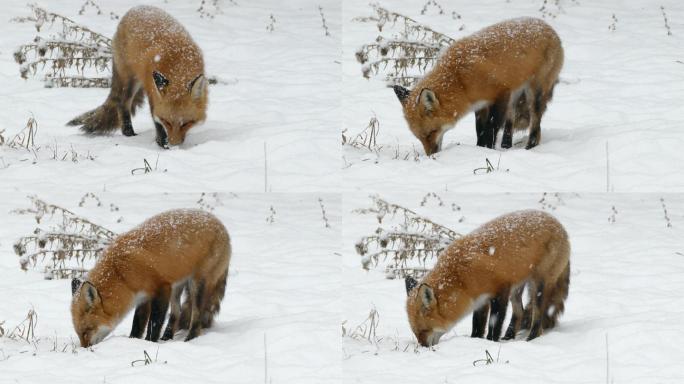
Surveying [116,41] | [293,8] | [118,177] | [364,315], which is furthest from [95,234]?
[293,8]

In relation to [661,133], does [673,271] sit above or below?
below

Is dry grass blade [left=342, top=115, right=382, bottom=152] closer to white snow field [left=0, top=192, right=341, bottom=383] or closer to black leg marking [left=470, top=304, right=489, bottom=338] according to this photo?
white snow field [left=0, top=192, right=341, bottom=383]

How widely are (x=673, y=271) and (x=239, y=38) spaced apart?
321 inches

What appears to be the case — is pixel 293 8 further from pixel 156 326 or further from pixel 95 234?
pixel 156 326

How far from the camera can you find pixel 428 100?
35.0 ft

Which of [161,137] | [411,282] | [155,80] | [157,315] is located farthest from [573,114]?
[157,315]

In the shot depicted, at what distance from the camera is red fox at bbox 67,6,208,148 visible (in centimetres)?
1087

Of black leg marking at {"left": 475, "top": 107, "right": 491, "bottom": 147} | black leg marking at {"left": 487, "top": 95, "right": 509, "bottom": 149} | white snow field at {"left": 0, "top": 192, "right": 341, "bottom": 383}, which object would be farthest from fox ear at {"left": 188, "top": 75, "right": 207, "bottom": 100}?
black leg marking at {"left": 487, "top": 95, "right": 509, "bottom": 149}

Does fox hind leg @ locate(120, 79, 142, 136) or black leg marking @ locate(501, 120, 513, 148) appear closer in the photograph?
black leg marking @ locate(501, 120, 513, 148)

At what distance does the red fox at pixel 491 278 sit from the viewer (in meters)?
9.66

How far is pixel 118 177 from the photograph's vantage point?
1078 cm

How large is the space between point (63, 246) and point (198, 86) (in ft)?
8.31

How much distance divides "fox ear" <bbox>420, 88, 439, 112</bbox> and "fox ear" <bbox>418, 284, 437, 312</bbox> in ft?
6.83

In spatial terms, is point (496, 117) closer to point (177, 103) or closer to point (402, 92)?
point (402, 92)
